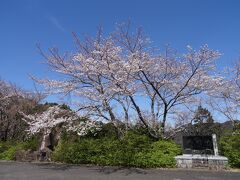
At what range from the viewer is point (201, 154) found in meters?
12.7

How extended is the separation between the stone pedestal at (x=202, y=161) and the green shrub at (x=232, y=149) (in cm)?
33

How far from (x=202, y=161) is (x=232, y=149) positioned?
53.0 inches

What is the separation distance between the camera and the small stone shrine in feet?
38.4

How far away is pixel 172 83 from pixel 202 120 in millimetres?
12365

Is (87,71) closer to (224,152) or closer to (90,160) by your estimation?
(90,160)

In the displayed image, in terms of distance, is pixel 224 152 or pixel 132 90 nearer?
pixel 224 152

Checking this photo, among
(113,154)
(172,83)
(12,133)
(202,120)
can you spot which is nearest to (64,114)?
(113,154)

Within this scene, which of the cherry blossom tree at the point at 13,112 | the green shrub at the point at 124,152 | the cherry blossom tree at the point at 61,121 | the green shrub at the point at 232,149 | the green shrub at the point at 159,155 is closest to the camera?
the green shrub at the point at 232,149

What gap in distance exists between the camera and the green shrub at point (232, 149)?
11.6 meters

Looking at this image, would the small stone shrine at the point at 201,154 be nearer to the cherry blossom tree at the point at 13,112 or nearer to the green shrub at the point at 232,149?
the green shrub at the point at 232,149

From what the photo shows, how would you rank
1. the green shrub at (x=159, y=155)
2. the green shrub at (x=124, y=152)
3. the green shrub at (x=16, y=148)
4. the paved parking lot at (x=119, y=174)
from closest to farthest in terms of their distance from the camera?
the paved parking lot at (x=119, y=174) → the green shrub at (x=159, y=155) → the green shrub at (x=124, y=152) → the green shrub at (x=16, y=148)

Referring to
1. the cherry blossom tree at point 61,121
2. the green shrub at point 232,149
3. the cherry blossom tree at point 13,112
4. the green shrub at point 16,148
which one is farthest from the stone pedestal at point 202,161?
the cherry blossom tree at point 13,112

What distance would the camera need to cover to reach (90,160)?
13773 millimetres

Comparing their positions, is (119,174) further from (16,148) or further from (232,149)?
(16,148)
